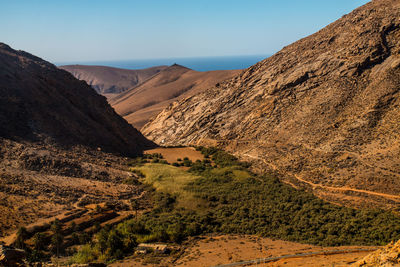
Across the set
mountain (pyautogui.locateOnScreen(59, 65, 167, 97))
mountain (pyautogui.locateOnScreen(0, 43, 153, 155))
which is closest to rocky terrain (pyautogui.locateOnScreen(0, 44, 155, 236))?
mountain (pyautogui.locateOnScreen(0, 43, 153, 155))

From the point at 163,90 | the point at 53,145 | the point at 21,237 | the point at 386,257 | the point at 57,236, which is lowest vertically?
the point at 57,236

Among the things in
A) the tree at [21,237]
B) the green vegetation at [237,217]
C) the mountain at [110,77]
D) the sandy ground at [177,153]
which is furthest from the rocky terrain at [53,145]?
the mountain at [110,77]

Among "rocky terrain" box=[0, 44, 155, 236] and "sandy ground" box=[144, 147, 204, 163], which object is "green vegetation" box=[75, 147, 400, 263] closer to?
"rocky terrain" box=[0, 44, 155, 236]

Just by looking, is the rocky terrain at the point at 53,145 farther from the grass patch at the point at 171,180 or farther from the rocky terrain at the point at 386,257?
the rocky terrain at the point at 386,257

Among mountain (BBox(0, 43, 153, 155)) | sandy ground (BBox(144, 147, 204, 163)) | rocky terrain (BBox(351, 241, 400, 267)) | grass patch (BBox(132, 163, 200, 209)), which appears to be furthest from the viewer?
sandy ground (BBox(144, 147, 204, 163))

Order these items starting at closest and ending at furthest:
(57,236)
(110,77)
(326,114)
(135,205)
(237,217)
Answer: (57,236)
(237,217)
(135,205)
(326,114)
(110,77)

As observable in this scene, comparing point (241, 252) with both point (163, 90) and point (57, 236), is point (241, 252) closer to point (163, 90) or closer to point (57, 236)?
point (57, 236)

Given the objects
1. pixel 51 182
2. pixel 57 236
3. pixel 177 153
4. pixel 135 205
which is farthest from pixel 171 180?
pixel 57 236
